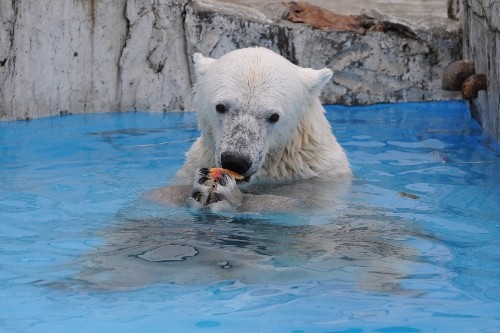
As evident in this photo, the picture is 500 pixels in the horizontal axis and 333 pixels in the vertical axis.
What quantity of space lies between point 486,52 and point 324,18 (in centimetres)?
248

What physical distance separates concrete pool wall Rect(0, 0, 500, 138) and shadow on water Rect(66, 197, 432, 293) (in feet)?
13.2

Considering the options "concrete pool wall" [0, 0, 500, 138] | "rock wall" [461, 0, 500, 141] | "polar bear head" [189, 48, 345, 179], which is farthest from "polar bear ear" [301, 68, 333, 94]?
"concrete pool wall" [0, 0, 500, 138]

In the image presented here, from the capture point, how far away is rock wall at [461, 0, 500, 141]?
7.07 m

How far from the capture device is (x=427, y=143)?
7695mm

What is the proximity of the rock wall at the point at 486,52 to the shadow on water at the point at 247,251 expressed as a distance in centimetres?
269

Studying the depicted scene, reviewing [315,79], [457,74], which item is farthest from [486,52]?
[315,79]

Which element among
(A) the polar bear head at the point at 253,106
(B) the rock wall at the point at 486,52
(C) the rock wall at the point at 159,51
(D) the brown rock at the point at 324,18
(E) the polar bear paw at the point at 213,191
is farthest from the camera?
(D) the brown rock at the point at 324,18

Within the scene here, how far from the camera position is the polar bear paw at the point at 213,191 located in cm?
452

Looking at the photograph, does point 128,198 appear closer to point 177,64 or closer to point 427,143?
point 427,143

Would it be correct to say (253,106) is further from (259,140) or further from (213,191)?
(213,191)

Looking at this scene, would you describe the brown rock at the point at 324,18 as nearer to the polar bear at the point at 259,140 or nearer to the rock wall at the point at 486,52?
the rock wall at the point at 486,52

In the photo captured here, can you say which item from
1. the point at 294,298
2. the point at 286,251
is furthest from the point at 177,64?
the point at 294,298

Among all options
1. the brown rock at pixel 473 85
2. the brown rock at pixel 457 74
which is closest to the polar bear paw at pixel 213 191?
the brown rock at pixel 473 85

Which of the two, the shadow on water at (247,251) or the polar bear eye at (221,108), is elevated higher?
the polar bear eye at (221,108)
